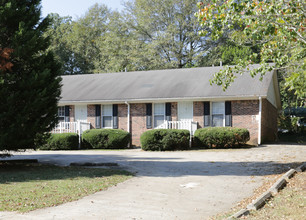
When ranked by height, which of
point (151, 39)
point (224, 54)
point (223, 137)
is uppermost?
point (151, 39)

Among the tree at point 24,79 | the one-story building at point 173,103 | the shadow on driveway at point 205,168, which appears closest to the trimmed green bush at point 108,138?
the one-story building at point 173,103

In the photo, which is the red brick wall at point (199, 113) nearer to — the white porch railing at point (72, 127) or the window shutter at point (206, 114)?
the window shutter at point (206, 114)

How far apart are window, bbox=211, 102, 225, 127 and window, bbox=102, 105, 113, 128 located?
691 cm

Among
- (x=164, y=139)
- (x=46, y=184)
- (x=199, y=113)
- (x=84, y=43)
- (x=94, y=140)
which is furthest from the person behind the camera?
(x=84, y=43)

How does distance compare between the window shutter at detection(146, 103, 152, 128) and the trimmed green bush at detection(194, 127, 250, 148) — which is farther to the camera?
the window shutter at detection(146, 103, 152, 128)

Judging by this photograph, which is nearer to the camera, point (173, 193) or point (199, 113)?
point (173, 193)

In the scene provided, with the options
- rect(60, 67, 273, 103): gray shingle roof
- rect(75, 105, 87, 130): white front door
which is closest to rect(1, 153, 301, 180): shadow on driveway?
rect(60, 67, 273, 103): gray shingle roof

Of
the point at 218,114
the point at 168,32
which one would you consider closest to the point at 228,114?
the point at 218,114

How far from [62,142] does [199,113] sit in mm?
8759

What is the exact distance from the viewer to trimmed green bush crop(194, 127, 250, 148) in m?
20.2

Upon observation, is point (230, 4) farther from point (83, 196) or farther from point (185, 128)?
point (185, 128)

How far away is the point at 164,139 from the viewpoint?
2045cm

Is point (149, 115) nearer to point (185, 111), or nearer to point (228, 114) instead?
point (185, 111)

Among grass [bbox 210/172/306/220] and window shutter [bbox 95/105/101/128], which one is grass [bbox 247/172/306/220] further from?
window shutter [bbox 95/105/101/128]
